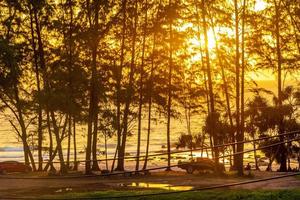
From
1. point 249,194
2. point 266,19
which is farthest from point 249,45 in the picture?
point 249,194

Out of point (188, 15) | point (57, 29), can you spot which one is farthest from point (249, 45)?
point (57, 29)

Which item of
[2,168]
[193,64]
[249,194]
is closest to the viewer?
[249,194]

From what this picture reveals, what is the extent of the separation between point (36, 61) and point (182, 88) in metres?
15.0

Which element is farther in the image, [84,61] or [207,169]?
[207,169]

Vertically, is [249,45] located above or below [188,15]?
below

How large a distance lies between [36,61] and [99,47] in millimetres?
5074

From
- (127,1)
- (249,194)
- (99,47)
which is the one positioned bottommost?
(249,194)

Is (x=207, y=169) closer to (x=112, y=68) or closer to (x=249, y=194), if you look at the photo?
(x=112, y=68)

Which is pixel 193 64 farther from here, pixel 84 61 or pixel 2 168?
pixel 2 168

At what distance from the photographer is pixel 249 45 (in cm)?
3847

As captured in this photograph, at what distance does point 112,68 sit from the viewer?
40.3 meters

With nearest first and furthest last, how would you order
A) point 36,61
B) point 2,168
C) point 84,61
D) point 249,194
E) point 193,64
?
point 249,194 < point 84,61 < point 36,61 < point 2,168 < point 193,64

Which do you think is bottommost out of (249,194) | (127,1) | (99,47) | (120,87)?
(249,194)

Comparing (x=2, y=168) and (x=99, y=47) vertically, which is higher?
(x=99, y=47)
